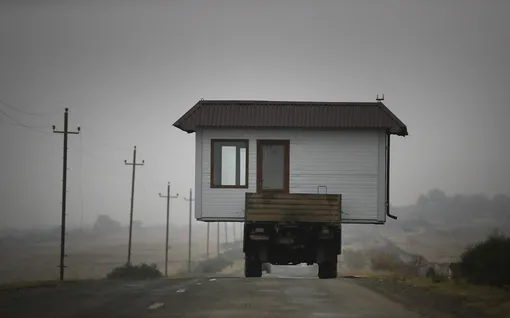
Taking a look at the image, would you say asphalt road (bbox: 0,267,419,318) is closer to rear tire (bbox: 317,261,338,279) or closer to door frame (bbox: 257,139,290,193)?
rear tire (bbox: 317,261,338,279)

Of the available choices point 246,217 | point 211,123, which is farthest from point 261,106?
point 246,217

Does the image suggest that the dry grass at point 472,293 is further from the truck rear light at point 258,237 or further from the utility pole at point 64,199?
the utility pole at point 64,199

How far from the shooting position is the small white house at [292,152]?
49.3 ft

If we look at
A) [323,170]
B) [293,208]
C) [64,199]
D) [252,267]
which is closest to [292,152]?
[323,170]

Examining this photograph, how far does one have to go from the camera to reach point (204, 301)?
55.4ft

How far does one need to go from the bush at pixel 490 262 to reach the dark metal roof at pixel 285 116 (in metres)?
4.47

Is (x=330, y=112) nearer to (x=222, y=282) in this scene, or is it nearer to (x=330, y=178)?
(x=330, y=178)

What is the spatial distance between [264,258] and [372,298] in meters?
3.67

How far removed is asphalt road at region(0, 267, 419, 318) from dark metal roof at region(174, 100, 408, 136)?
327 cm

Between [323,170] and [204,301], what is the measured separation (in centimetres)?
390

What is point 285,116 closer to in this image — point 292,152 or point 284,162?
point 292,152

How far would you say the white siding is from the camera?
1502 centimetres

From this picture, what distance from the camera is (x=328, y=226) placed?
1463 cm

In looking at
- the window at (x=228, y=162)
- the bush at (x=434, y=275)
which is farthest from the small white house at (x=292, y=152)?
the bush at (x=434, y=275)
